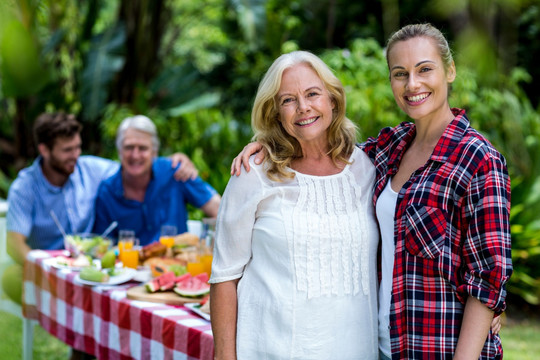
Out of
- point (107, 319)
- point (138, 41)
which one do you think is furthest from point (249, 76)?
point (107, 319)

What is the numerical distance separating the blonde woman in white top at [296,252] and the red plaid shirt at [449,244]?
19 centimetres

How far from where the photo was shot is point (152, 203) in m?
4.64

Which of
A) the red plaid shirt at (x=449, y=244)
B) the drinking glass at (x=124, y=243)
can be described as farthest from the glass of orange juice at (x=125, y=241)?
the red plaid shirt at (x=449, y=244)

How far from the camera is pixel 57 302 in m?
3.87

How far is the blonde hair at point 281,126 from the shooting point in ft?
7.70

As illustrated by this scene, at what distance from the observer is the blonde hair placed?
2.35 metres

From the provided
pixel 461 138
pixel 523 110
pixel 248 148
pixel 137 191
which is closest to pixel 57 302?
pixel 137 191

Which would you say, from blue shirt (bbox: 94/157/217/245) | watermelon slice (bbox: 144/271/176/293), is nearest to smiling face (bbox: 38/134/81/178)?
blue shirt (bbox: 94/157/217/245)

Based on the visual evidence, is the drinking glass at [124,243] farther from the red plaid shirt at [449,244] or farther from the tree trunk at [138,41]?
the tree trunk at [138,41]

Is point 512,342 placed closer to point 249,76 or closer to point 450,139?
point 450,139

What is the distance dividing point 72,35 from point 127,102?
1.39 metres

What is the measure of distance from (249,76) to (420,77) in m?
12.7

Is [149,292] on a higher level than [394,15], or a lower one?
lower

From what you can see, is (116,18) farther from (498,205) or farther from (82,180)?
(498,205)
